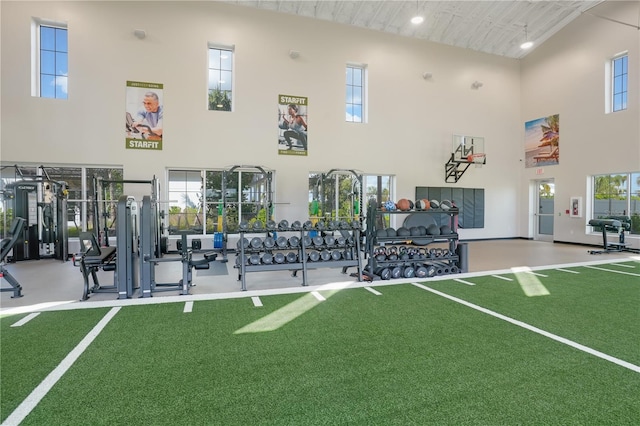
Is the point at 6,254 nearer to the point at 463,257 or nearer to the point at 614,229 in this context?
the point at 463,257

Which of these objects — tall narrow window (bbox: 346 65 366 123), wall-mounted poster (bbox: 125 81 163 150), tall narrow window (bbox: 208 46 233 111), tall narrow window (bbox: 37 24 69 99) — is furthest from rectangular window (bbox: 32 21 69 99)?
tall narrow window (bbox: 346 65 366 123)

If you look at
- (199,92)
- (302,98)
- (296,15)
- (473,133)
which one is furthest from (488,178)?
(199,92)

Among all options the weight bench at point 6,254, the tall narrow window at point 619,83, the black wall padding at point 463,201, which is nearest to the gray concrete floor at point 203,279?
the weight bench at point 6,254

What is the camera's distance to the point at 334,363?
2.47 metres

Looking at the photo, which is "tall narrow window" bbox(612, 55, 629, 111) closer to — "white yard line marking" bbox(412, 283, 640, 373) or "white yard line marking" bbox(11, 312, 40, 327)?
"white yard line marking" bbox(412, 283, 640, 373)

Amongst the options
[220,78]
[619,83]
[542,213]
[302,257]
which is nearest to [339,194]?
[220,78]

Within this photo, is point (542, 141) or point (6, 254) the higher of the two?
point (542, 141)

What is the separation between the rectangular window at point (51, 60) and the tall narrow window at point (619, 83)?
13.8m

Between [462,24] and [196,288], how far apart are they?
402 inches

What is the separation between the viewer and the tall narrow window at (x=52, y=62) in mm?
7680

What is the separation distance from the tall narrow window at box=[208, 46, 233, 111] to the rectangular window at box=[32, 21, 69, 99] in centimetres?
316

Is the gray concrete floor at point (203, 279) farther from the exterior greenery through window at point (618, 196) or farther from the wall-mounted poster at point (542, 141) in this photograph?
the wall-mounted poster at point (542, 141)

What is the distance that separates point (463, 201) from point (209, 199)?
25.7 feet

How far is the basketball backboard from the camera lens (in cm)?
1058
